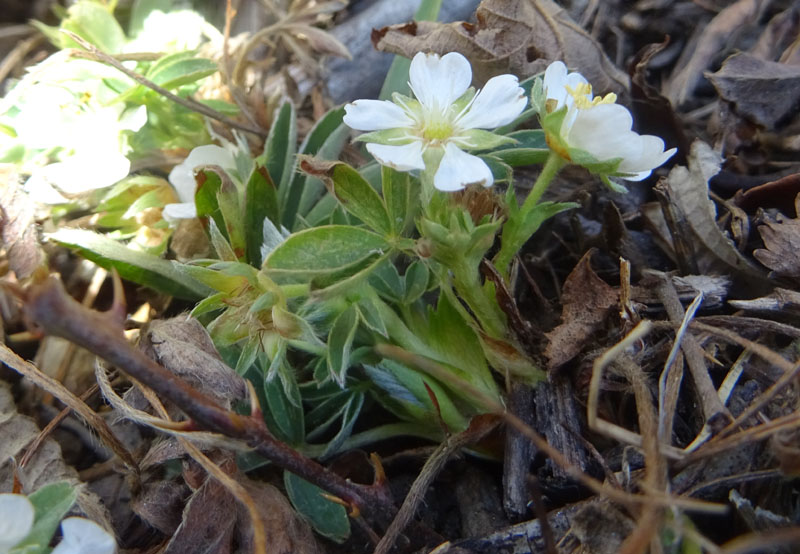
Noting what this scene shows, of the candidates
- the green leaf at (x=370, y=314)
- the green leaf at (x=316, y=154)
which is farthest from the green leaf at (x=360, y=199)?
the green leaf at (x=316, y=154)

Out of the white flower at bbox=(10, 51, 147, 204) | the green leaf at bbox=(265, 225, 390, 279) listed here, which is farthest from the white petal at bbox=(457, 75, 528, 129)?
the white flower at bbox=(10, 51, 147, 204)

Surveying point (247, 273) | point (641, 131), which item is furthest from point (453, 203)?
point (641, 131)

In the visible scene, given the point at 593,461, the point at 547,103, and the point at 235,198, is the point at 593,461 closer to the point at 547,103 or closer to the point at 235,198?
the point at 547,103

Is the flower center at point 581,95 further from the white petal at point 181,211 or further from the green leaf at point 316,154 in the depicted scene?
the white petal at point 181,211

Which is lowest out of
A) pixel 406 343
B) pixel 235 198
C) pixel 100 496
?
pixel 100 496

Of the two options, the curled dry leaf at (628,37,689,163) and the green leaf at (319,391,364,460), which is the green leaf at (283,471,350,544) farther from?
the curled dry leaf at (628,37,689,163)

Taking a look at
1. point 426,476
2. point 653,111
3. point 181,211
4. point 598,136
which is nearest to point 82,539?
point 426,476
